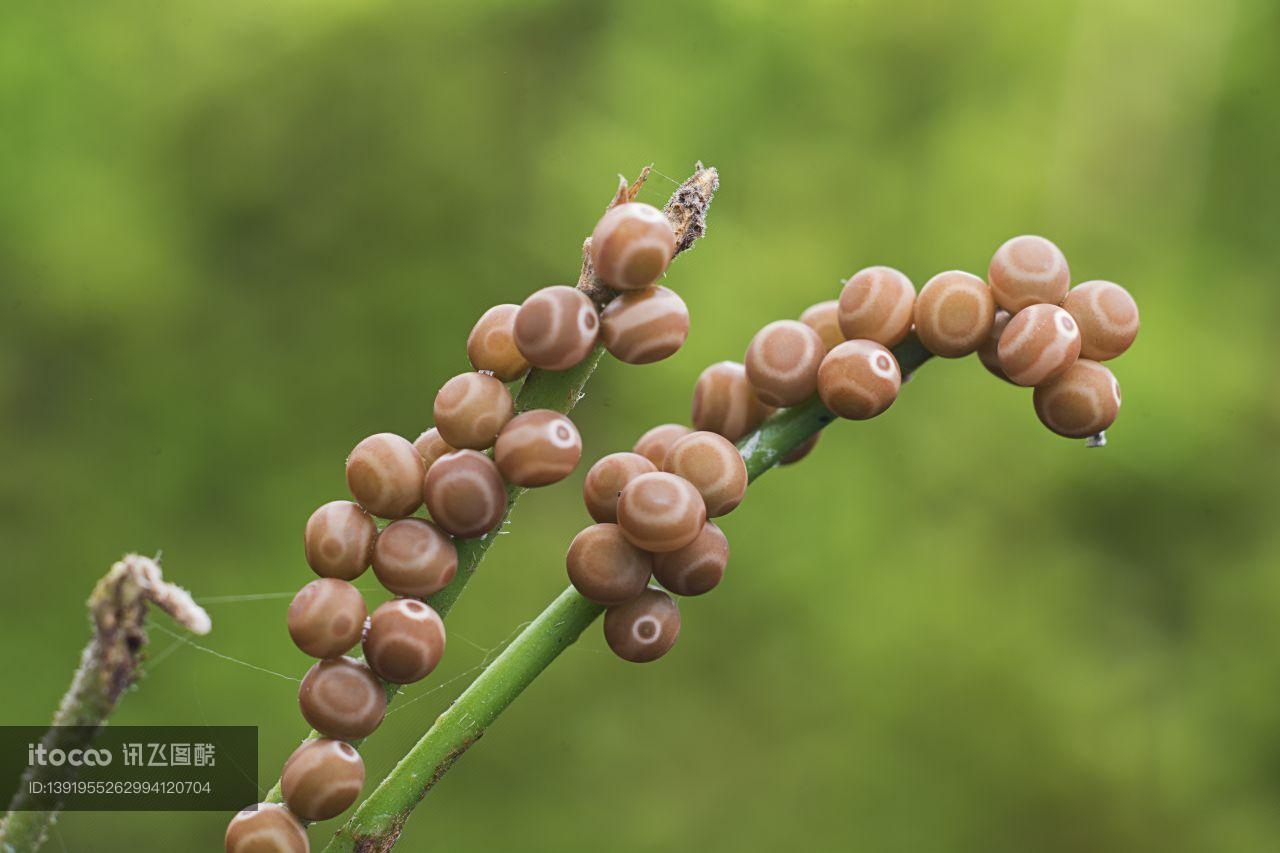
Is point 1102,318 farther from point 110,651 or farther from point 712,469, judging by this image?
point 110,651

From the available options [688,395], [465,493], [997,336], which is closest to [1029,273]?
[997,336]

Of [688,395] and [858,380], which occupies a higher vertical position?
[688,395]

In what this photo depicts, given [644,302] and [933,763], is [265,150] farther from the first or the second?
[644,302]

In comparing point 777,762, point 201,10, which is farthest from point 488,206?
point 777,762

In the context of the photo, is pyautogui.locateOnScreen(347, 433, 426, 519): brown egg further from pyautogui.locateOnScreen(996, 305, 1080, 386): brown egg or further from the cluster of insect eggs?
pyautogui.locateOnScreen(996, 305, 1080, 386): brown egg

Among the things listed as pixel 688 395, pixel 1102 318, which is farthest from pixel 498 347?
pixel 688 395

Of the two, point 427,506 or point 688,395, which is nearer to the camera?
point 427,506
